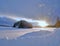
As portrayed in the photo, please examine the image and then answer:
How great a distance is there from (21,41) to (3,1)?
200 centimetres

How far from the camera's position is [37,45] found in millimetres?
903

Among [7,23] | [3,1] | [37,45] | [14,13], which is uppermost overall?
[3,1]

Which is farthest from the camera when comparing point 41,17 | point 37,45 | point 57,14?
point 41,17

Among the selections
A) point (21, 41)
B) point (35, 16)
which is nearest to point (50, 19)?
point (35, 16)

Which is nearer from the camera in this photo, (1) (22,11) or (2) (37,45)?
(2) (37,45)

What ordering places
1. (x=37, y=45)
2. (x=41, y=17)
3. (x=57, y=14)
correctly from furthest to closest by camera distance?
1. (x=41, y=17)
2. (x=57, y=14)
3. (x=37, y=45)

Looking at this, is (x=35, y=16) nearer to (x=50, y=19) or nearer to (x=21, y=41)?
(x=50, y=19)

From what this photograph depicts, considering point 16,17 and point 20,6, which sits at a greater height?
point 20,6

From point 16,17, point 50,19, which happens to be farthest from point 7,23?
point 50,19

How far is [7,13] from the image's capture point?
291 centimetres

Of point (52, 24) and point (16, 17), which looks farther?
point (16, 17)

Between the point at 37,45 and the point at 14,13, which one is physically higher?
the point at 14,13

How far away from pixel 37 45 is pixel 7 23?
5.76 feet

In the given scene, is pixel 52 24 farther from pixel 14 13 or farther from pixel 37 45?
pixel 37 45
